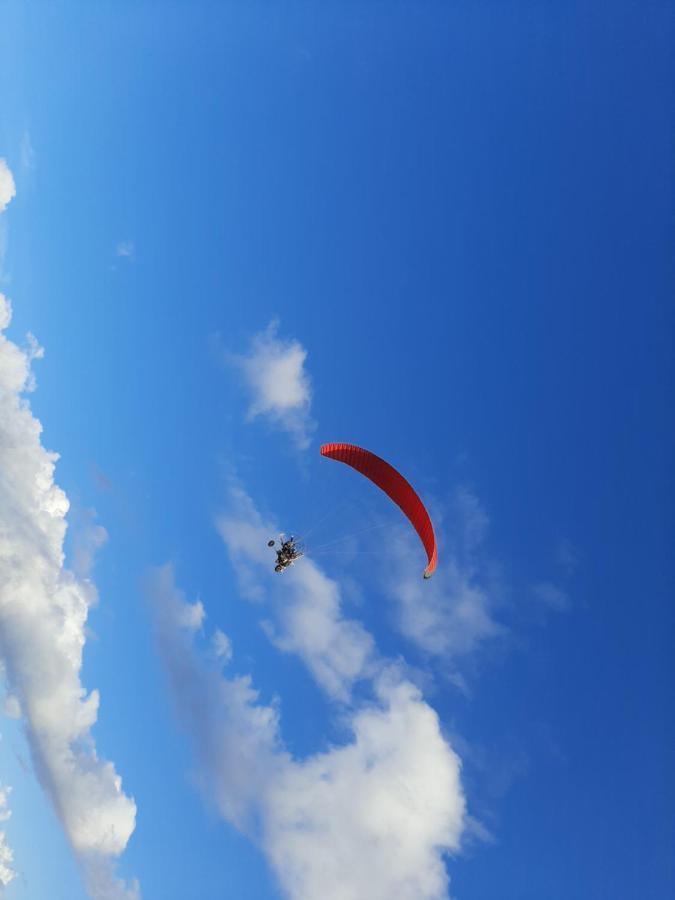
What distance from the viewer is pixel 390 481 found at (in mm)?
Answer: 47781

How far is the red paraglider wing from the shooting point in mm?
46531

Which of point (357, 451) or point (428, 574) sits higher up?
point (357, 451)

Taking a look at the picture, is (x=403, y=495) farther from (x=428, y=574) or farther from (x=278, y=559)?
(x=278, y=559)

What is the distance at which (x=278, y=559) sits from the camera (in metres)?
52.1

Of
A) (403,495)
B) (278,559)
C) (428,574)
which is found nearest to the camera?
(428,574)

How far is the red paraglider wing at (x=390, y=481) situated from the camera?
4653 cm

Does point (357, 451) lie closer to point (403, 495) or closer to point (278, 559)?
point (403, 495)

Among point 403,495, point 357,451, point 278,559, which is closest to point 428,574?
point 403,495

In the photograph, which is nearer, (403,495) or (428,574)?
(428,574)

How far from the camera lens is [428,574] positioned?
43.3m

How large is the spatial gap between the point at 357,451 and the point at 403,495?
15.8ft

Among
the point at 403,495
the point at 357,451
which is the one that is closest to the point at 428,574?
the point at 403,495

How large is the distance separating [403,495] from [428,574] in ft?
22.3

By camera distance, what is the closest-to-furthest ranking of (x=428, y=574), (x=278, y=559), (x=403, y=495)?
(x=428, y=574)
(x=403, y=495)
(x=278, y=559)
